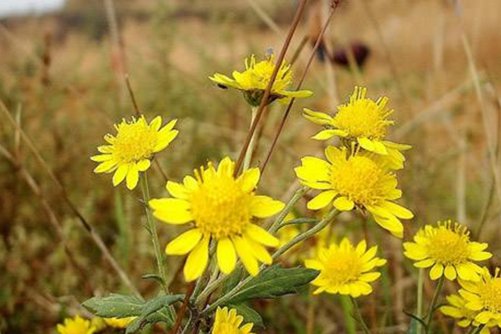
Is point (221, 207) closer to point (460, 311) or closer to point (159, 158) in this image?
point (460, 311)

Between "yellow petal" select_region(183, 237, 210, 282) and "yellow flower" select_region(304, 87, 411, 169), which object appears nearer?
"yellow petal" select_region(183, 237, 210, 282)

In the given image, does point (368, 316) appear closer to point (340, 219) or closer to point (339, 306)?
point (339, 306)

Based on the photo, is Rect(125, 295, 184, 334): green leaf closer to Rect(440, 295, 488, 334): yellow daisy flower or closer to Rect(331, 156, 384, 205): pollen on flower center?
Rect(331, 156, 384, 205): pollen on flower center

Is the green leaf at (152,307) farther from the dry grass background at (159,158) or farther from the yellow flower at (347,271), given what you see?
the dry grass background at (159,158)

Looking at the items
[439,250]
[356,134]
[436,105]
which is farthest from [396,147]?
[436,105]

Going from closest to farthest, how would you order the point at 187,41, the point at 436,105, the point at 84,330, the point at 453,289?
the point at 84,330 → the point at 453,289 → the point at 436,105 → the point at 187,41

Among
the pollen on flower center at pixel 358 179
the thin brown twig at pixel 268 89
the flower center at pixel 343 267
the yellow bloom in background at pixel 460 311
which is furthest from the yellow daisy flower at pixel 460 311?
the thin brown twig at pixel 268 89

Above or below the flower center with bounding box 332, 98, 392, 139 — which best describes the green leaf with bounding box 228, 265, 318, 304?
below

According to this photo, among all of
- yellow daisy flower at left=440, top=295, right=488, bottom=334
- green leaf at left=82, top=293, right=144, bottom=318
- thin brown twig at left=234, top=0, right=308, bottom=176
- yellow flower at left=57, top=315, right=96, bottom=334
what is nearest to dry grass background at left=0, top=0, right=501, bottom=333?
yellow flower at left=57, top=315, right=96, bottom=334
